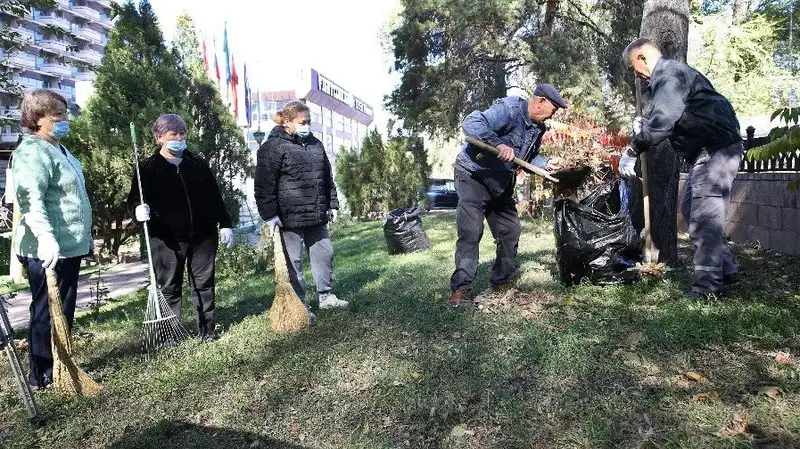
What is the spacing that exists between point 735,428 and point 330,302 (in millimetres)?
3201

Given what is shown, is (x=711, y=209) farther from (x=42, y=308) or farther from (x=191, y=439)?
(x=42, y=308)

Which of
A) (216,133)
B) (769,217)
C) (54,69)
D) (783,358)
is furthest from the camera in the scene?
(54,69)

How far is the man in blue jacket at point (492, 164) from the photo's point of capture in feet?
13.9

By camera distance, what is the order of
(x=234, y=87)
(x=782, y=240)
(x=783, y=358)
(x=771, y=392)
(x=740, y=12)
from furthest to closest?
(x=234, y=87)
(x=740, y=12)
(x=782, y=240)
(x=783, y=358)
(x=771, y=392)

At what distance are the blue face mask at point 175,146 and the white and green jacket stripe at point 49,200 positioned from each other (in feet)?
1.92

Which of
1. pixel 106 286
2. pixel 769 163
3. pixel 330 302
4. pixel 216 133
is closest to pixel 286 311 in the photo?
pixel 330 302

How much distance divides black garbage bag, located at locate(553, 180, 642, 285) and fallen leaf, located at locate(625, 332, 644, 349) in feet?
3.59

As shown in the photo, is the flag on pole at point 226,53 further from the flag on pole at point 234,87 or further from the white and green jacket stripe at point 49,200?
the white and green jacket stripe at point 49,200

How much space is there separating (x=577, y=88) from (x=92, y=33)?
249 feet

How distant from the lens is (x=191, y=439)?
266 cm

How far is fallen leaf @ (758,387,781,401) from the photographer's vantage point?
2.46 m

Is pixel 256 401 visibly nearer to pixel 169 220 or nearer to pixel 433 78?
pixel 169 220

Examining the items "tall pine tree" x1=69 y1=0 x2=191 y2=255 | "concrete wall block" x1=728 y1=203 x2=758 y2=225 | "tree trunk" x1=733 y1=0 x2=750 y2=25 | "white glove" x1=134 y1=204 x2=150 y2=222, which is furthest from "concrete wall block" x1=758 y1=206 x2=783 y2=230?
"tree trunk" x1=733 y1=0 x2=750 y2=25

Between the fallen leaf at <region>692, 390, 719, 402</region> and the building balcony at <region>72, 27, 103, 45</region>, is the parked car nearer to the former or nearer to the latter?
the fallen leaf at <region>692, 390, 719, 402</region>
